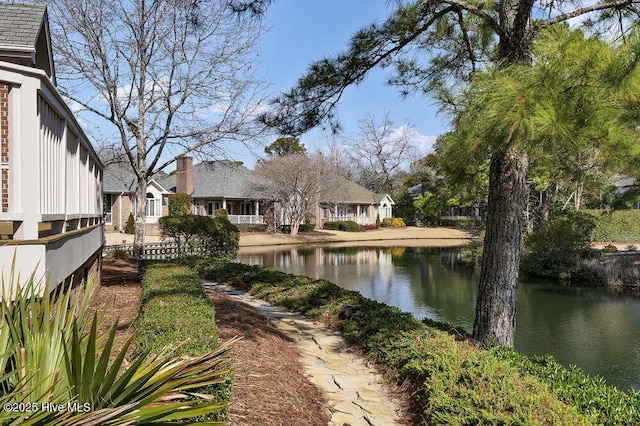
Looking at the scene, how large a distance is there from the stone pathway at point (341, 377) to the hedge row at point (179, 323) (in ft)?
3.94

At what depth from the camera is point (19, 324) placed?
2.39 m

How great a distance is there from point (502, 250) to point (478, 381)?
94.7 inches

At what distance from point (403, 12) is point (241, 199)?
31.6 m

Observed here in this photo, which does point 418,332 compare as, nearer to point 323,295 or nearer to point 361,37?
point 323,295

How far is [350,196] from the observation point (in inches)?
1736

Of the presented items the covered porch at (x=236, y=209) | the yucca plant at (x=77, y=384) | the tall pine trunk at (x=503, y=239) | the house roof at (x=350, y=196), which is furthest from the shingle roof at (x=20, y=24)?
the house roof at (x=350, y=196)

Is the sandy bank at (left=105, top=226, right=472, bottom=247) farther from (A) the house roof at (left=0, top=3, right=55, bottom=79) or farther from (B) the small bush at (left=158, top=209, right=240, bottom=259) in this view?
(A) the house roof at (left=0, top=3, right=55, bottom=79)

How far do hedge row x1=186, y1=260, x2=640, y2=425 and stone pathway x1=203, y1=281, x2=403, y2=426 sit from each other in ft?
0.70

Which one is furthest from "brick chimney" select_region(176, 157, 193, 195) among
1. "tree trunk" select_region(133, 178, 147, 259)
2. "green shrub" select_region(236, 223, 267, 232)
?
"tree trunk" select_region(133, 178, 147, 259)

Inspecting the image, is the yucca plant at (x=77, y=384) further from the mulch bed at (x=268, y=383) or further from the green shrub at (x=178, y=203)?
the green shrub at (x=178, y=203)

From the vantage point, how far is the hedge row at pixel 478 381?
348 cm

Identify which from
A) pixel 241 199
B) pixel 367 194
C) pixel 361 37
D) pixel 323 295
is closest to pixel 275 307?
pixel 323 295

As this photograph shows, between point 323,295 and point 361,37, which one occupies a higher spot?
point 361,37

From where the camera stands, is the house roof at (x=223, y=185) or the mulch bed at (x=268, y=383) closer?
the mulch bed at (x=268, y=383)
